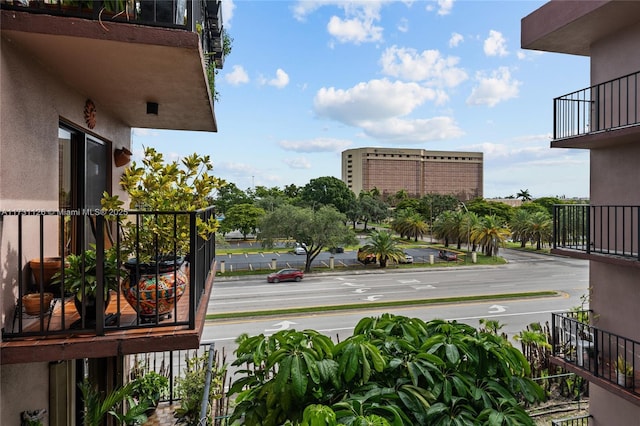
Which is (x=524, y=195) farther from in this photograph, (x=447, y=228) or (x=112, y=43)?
(x=112, y=43)

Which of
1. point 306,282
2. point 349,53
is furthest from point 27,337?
point 306,282

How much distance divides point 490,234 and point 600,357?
28.2m

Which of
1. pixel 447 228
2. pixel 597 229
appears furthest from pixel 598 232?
pixel 447 228

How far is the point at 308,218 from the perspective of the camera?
27.1 metres

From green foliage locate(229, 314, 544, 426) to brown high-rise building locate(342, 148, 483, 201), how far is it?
88.3 m

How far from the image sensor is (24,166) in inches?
111

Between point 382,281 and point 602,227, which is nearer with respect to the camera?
point 602,227

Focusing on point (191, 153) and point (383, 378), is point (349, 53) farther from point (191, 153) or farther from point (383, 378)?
point (383, 378)

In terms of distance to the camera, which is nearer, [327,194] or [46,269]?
[46,269]

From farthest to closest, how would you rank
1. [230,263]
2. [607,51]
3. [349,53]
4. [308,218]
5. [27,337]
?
[230,263]
[308,218]
[349,53]
[607,51]
[27,337]

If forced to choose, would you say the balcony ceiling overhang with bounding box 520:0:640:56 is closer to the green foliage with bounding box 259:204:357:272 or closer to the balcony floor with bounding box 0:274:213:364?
the balcony floor with bounding box 0:274:213:364

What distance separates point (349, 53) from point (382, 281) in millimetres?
13894

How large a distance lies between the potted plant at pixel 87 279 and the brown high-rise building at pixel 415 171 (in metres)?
89.2

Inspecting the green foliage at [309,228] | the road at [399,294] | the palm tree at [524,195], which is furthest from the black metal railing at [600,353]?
the palm tree at [524,195]
